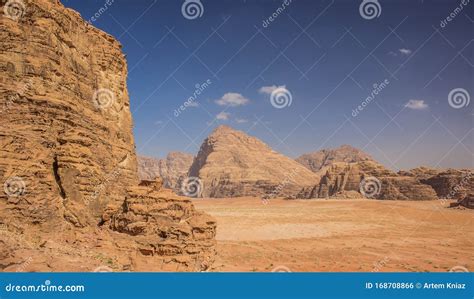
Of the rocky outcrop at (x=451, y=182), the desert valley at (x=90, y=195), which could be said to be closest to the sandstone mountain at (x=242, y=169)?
the rocky outcrop at (x=451, y=182)

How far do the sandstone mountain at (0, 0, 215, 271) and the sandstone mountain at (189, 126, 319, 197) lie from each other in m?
70.7

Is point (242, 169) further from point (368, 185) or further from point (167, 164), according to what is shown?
point (167, 164)

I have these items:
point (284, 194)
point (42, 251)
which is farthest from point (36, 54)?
point (284, 194)

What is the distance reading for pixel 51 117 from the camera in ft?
37.1

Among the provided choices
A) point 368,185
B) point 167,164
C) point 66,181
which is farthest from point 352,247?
point 167,164

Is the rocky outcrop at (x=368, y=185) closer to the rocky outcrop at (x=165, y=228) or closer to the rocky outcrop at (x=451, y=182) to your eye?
the rocky outcrop at (x=451, y=182)

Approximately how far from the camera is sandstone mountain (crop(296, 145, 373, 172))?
178250 millimetres

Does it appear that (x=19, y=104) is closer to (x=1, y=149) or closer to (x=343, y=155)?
(x=1, y=149)

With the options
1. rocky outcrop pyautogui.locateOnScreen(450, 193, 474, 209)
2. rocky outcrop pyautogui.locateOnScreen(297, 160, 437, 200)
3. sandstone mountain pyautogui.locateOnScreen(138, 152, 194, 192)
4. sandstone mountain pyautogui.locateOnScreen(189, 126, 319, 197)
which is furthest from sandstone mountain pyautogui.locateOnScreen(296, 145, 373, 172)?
rocky outcrop pyautogui.locateOnScreen(450, 193, 474, 209)

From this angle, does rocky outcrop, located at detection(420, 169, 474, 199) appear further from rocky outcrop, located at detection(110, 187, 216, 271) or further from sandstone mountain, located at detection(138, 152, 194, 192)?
sandstone mountain, located at detection(138, 152, 194, 192)

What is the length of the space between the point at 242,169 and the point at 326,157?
9507 cm

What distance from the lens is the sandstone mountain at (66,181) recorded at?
9508 millimetres

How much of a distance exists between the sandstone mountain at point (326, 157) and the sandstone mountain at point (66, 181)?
16754cm

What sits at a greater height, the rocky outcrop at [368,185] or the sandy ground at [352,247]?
the rocky outcrop at [368,185]
